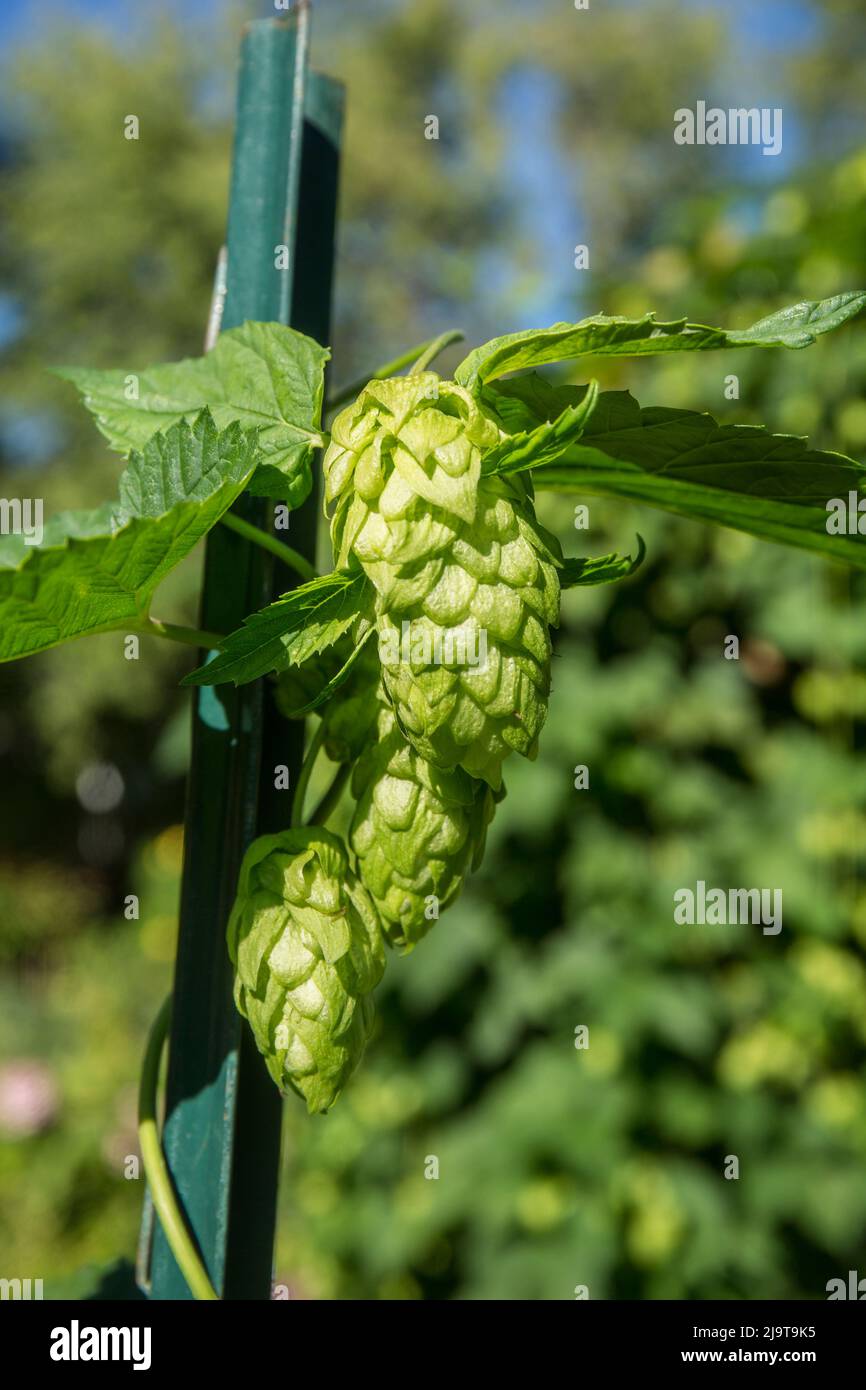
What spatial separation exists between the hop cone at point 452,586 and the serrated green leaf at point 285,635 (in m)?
0.03

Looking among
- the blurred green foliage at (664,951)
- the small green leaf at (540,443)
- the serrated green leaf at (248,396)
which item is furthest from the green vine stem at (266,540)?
the blurred green foliage at (664,951)

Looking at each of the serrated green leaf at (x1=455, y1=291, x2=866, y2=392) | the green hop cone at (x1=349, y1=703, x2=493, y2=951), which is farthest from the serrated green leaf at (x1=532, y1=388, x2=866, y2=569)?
the green hop cone at (x1=349, y1=703, x2=493, y2=951)

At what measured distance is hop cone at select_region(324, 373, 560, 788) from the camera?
1.21 feet

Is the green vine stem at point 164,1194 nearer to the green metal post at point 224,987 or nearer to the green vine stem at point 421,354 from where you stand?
the green metal post at point 224,987

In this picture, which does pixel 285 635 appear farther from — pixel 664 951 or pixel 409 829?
pixel 664 951

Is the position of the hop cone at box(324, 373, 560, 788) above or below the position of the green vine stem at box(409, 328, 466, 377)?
below

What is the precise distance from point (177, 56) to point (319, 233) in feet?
27.8

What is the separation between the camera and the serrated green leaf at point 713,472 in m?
0.48

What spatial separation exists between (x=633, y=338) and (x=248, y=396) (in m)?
0.17

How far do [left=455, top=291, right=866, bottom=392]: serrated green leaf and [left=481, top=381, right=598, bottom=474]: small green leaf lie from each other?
0.02m

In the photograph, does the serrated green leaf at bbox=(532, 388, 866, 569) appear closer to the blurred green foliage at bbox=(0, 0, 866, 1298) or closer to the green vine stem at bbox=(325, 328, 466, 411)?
the green vine stem at bbox=(325, 328, 466, 411)

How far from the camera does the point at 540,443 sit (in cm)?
37

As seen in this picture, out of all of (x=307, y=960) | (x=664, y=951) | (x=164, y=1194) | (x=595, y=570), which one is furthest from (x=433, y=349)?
(x=664, y=951)

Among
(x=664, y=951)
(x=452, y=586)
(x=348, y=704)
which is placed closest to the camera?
(x=452, y=586)
